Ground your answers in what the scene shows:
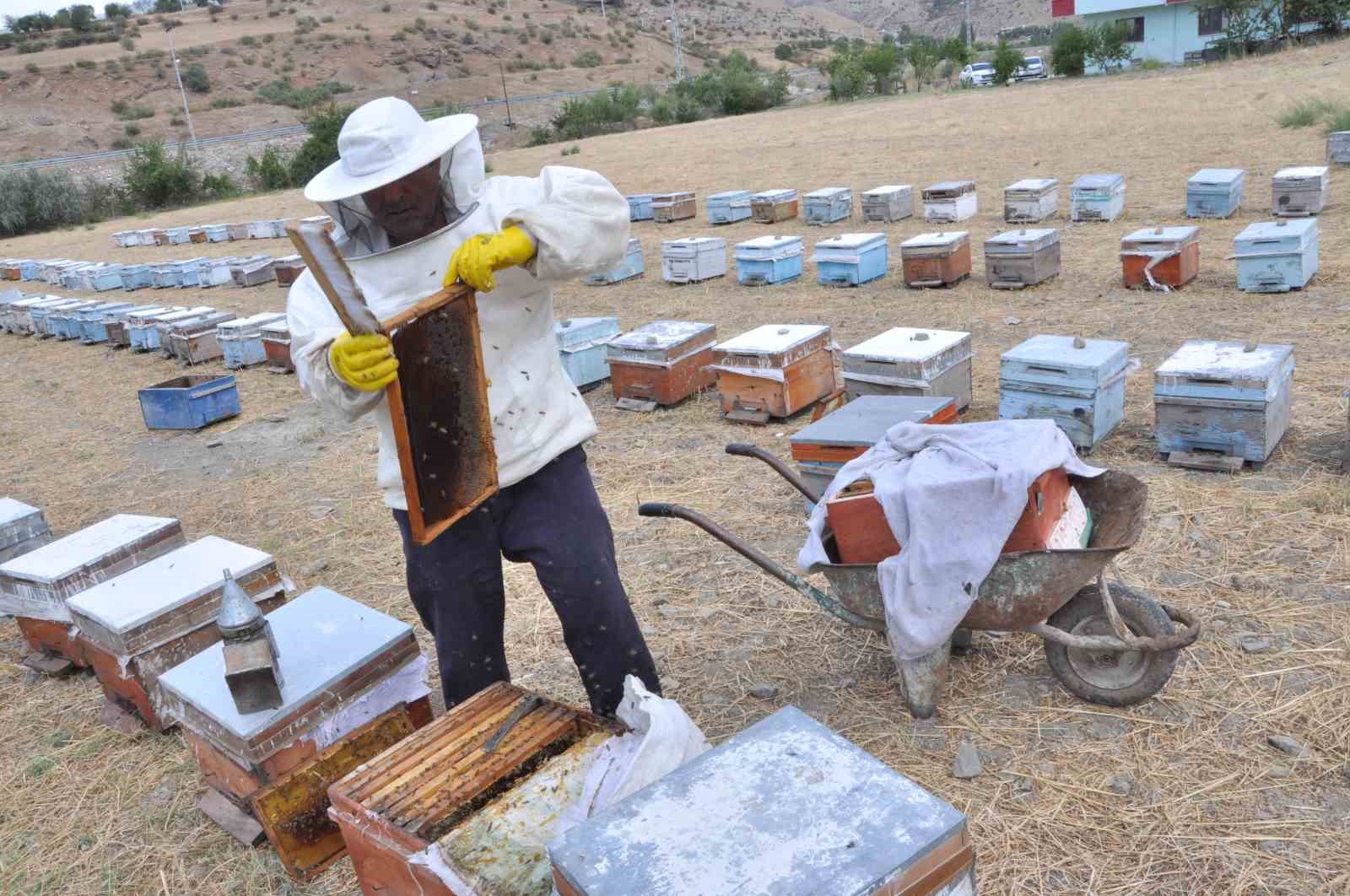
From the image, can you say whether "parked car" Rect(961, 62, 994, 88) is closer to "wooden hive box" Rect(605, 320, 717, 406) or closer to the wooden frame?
"wooden hive box" Rect(605, 320, 717, 406)

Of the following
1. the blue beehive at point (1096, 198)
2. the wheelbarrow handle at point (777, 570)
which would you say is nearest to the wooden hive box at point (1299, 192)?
the blue beehive at point (1096, 198)

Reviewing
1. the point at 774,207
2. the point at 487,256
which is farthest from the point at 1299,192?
the point at 487,256

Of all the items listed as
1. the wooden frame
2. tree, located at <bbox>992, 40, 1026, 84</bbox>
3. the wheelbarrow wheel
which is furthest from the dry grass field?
tree, located at <bbox>992, 40, 1026, 84</bbox>

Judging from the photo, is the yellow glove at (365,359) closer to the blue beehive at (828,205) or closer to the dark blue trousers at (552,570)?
the dark blue trousers at (552,570)

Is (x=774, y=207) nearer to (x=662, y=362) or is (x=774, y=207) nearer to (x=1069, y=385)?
(x=662, y=362)

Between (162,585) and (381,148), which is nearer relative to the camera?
(381,148)

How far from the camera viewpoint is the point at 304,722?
9.17 feet

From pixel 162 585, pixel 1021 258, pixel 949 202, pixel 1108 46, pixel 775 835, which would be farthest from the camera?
pixel 1108 46

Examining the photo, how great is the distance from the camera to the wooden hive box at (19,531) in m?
4.69

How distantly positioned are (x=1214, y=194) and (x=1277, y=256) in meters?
2.90

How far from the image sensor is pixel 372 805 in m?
2.25

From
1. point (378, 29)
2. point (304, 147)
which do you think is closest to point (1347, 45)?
point (304, 147)

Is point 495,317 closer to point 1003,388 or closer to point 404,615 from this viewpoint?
point 404,615

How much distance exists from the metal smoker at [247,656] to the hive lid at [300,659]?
0.04 meters
